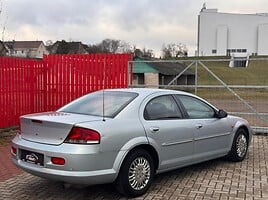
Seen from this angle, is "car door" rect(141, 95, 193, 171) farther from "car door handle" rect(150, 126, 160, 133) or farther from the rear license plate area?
the rear license plate area

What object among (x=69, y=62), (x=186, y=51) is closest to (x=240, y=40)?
(x=186, y=51)

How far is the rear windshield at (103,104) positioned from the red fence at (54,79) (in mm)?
5550

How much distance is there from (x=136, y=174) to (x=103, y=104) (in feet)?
3.88

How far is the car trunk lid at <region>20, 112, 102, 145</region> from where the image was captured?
5.43 meters

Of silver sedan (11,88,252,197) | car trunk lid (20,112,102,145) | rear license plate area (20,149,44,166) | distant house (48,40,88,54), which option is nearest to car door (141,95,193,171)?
silver sedan (11,88,252,197)

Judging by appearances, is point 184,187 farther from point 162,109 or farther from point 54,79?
point 54,79

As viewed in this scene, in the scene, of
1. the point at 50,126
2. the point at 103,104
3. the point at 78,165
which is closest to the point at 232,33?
the point at 103,104

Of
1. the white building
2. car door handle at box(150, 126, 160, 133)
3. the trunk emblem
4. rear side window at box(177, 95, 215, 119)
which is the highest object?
the white building

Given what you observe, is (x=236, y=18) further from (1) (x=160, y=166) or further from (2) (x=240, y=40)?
(1) (x=160, y=166)

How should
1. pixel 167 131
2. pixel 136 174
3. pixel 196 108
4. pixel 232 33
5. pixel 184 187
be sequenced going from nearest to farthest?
pixel 136 174 < pixel 167 131 < pixel 184 187 < pixel 196 108 < pixel 232 33

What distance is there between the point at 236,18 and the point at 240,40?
511 cm

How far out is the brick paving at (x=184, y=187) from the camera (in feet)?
19.5

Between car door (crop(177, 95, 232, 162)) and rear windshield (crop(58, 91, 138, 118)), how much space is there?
1083 mm

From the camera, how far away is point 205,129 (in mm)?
7047
